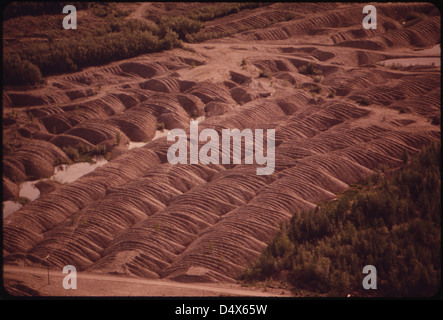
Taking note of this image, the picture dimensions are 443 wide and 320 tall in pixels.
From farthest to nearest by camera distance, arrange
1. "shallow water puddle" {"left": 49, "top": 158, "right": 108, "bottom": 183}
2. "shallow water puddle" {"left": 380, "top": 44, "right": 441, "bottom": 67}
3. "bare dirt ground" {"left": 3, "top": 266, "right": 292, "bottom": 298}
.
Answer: "shallow water puddle" {"left": 380, "top": 44, "right": 441, "bottom": 67}
"shallow water puddle" {"left": 49, "top": 158, "right": 108, "bottom": 183}
"bare dirt ground" {"left": 3, "top": 266, "right": 292, "bottom": 298}

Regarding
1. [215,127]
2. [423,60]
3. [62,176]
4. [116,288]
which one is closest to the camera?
[116,288]

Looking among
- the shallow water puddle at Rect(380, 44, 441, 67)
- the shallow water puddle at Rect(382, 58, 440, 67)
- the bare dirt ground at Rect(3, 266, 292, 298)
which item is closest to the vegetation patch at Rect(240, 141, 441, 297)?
the bare dirt ground at Rect(3, 266, 292, 298)

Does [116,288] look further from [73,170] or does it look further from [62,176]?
[73,170]

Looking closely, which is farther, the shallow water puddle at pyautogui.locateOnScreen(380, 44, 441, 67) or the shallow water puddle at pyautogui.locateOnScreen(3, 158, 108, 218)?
the shallow water puddle at pyautogui.locateOnScreen(380, 44, 441, 67)

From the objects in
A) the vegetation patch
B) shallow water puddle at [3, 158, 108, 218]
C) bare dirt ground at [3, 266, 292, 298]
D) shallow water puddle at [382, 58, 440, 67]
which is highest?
shallow water puddle at [382, 58, 440, 67]

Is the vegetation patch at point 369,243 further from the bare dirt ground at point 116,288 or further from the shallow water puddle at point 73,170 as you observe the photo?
the shallow water puddle at point 73,170

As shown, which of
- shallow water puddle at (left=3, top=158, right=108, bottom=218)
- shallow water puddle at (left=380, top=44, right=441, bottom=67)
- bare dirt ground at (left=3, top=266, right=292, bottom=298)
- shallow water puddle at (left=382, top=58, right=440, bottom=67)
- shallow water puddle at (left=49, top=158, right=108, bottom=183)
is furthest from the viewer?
shallow water puddle at (left=380, top=44, right=441, bottom=67)

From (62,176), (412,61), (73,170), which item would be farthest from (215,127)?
(412,61)

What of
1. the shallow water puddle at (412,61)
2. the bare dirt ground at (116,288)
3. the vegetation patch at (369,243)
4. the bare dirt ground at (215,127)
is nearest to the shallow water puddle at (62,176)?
the bare dirt ground at (215,127)

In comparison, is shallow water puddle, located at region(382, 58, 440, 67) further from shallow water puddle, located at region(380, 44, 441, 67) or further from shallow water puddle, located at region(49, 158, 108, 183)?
shallow water puddle, located at region(49, 158, 108, 183)
